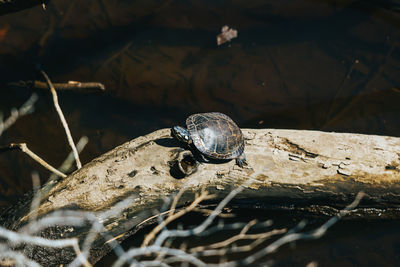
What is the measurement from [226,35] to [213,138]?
277cm

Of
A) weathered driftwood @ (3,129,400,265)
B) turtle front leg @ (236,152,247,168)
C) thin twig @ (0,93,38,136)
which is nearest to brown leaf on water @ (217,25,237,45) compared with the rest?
weathered driftwood @ (3,129,400,265)

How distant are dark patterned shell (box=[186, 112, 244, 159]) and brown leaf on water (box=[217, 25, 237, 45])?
92.0 inches

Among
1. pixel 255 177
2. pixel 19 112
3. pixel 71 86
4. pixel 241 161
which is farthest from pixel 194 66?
pixel 19 112

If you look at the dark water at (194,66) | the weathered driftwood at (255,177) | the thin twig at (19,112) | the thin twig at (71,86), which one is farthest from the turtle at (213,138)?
the thin twig at (19,112)

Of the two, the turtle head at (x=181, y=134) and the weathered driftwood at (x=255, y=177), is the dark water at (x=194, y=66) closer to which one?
the weathered driftwood at (x=255, y=177)

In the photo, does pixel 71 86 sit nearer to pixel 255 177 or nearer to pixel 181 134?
pixel 181 134

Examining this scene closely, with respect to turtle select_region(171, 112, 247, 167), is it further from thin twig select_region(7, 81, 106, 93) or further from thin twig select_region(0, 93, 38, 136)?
thin twig select_region(0, 93, 38, 136)

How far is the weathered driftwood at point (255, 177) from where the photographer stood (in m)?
3.03

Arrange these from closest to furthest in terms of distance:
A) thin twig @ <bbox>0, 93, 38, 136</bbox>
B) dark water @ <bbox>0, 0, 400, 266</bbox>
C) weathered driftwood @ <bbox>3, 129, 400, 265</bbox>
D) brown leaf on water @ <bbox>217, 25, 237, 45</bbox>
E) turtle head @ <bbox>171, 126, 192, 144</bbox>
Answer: weathered driftwood @ <bbox>3, 129, 400, 265</bbox>, turtle head @ <bbox>171, 126, 192, 144</bbox>, thin twig @ <bbox>0, 93, 38, 136</bbox>, dark water @ <bbox>0, 0, 400, 266</bbox>, brown leaf on water @ <bbox>217, 25, 237, 45</bbox>

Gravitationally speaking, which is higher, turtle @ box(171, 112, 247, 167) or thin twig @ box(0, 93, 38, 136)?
thin twig @ box(0, 93, 38, 136)

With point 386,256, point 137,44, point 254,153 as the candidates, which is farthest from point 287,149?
point 137,44

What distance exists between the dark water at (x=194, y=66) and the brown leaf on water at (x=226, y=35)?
94 millimetres

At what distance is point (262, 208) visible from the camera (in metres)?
3.58

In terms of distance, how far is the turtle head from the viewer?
10.7ft
